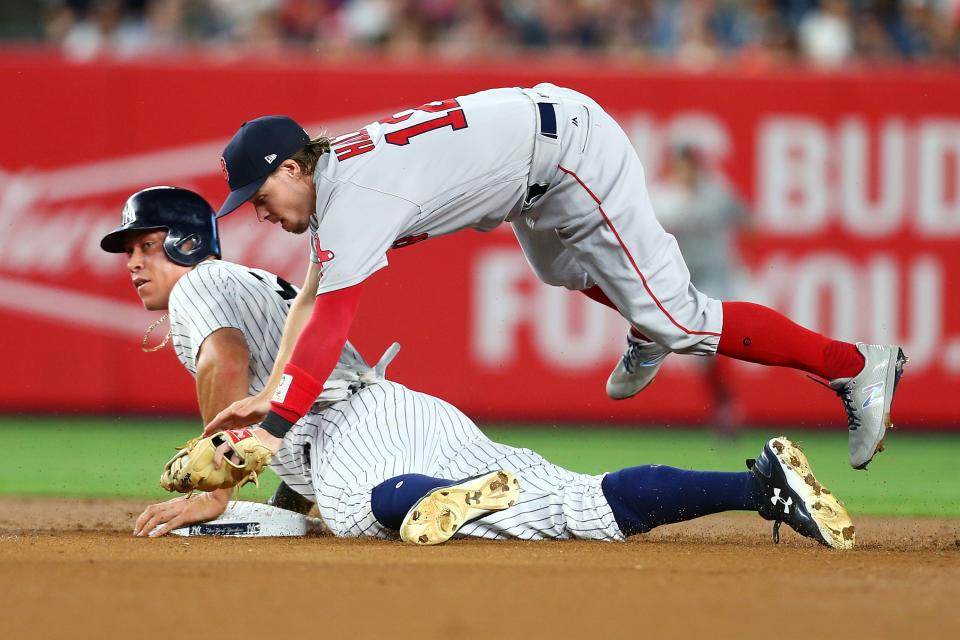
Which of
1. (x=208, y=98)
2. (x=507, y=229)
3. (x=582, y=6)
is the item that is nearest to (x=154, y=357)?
(x=208, y=98)

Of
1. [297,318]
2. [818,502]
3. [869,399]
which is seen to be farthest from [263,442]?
[869,399]

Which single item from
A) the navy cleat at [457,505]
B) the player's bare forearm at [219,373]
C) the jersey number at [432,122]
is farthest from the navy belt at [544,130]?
the player's bare forearm at [219,373]

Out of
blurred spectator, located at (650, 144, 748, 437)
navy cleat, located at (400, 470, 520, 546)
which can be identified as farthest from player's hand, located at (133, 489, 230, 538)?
blurred spectator, located at (650, 144, 748, 437)

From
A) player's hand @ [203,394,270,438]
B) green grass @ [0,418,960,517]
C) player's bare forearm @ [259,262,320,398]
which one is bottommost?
green grass @ [0,418,960,517]

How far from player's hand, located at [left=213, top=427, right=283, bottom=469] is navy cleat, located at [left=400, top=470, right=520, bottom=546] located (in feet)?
1.67

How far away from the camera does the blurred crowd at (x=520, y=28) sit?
1040 centimetres

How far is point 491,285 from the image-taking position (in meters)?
9.73

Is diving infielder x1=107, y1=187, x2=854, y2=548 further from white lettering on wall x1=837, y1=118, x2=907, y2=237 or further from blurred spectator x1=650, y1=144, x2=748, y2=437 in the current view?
white lettering on wall x1=837, y1=118, x2=907, y2=237

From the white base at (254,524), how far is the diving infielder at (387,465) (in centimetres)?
4

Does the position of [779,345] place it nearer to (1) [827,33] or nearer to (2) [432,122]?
(2) [432,122]

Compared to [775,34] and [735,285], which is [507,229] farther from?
[775,34]

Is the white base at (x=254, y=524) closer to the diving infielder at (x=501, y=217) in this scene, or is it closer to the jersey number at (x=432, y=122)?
the diving infielder at (x=501, y=217)

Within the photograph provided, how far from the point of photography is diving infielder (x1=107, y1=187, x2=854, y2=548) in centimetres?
436

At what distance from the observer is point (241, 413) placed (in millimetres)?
4207
